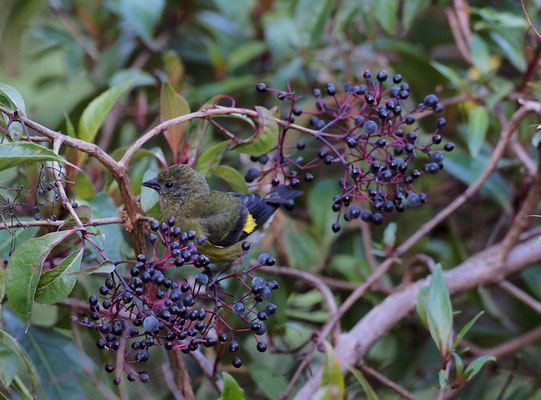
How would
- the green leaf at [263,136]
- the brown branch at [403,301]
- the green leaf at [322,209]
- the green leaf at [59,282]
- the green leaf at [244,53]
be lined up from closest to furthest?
1. the green leaf at [59,282]
2. the green leaf at [263,136]
3. the brown branch at [403,301]
4. the green leaf at [322,209]
5. the green leaf at [244,53]

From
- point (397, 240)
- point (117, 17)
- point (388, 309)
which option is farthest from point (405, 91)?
point (117, 17)

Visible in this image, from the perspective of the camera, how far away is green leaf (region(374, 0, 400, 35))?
9.13ft

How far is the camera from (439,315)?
1.79 m

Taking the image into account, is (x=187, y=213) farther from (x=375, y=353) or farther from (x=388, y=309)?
(x=375, y=353)

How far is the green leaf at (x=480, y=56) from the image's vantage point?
282 cm

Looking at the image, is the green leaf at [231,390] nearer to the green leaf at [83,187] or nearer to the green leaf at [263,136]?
the green leaf at [263,136]

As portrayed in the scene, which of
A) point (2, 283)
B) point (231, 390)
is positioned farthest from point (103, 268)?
point (231, 390)

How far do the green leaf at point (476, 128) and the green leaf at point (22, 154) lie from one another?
1.68 m

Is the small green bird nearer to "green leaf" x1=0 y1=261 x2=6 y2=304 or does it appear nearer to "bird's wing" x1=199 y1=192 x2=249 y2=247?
"bird's wing" x1=199 y1=192 x2=249 y2=247

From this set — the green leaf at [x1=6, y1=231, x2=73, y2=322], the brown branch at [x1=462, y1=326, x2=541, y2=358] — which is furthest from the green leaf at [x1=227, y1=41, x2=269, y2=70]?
the green leaf at [x1=6, y1=231, x2=73, y2=322]

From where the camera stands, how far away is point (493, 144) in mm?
3328

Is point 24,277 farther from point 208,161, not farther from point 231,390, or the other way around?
point 208,161

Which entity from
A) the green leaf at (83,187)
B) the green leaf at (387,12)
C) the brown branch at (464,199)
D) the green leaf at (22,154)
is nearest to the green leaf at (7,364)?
the green leaf at (22,154)

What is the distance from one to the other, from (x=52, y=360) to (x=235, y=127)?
5.35ft
